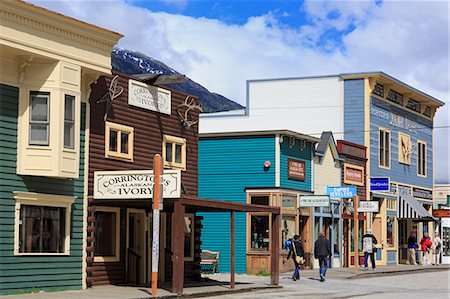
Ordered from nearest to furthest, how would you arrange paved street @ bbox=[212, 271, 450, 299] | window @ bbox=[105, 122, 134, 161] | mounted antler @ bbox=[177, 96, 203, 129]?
paved street @ bbox=[212, 271, 450, 299] < window @ bbox=[105, 122, 134, 161] < mounted antler @ bbox=[177, 96, 203, 129]

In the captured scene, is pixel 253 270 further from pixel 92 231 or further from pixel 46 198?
pixel 46 198

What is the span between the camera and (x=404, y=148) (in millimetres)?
50812

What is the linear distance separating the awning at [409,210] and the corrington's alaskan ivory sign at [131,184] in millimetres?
28094

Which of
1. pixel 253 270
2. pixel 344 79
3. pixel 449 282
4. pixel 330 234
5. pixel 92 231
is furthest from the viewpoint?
pixel 344 79

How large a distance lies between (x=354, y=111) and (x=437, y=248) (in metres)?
11.2

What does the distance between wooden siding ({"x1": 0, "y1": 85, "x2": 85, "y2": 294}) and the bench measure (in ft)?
38.2

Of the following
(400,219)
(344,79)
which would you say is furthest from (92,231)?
(400,219)

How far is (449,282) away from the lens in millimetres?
32875

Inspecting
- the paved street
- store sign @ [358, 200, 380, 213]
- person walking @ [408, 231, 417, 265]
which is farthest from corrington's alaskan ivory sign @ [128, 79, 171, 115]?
person walking @ [408, 231, 417, 265]

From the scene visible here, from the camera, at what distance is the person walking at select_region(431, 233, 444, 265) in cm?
5118

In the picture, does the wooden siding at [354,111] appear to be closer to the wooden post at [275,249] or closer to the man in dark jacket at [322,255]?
the man in dark jacket at [322,255]

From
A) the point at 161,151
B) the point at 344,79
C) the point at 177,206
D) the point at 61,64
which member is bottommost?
the point at 177,206

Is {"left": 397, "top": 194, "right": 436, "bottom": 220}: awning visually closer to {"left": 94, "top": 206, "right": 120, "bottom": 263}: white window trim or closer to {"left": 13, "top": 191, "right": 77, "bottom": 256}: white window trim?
{"left": 94, "top": 206, "right": 120, "bottom": 263}: white window trim

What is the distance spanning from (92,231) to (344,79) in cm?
2474
